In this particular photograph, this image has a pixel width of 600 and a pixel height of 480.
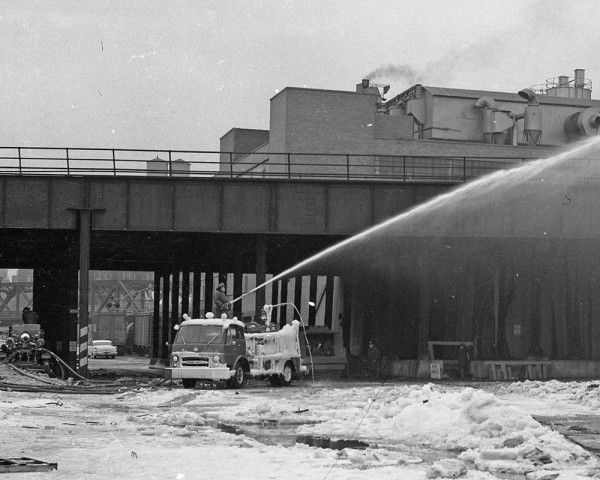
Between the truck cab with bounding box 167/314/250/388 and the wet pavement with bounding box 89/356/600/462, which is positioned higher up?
the truck cab with bounding box 167/314/250/388

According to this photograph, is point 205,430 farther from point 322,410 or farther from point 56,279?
point 56,279

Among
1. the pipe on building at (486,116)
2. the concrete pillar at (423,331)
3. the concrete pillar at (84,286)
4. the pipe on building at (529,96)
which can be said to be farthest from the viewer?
the pipe on building at (486,116)

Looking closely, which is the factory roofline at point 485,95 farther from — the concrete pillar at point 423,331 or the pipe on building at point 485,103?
the concrete pillar at point 423,331

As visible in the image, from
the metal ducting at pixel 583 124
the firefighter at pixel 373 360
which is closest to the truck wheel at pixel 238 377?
the firefighter at pixel 373 360

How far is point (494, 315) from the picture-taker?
180 ft

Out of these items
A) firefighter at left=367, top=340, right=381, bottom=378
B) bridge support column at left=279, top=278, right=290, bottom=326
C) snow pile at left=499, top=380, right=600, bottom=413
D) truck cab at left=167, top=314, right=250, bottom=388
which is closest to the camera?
snow pile at left=499, top=380, right=600, bottom=413

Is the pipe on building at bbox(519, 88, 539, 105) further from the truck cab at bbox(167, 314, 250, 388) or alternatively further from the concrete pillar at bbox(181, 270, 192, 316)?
the truck cab at bbox(167, 314, 250, 388)

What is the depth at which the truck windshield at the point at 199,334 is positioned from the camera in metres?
32.4

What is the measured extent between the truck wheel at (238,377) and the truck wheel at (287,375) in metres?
2.10

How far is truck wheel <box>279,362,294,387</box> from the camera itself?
3475 centimetres

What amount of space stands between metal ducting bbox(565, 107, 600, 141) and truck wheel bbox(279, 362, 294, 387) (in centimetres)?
5323

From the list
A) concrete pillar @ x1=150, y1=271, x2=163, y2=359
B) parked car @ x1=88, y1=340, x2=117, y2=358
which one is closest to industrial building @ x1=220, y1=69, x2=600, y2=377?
concrete pillar @ x1=150, y1=271, x2=163, y2=359

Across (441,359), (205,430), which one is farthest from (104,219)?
(205,430)

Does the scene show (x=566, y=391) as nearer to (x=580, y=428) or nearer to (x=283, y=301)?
(x=580, y=428)
